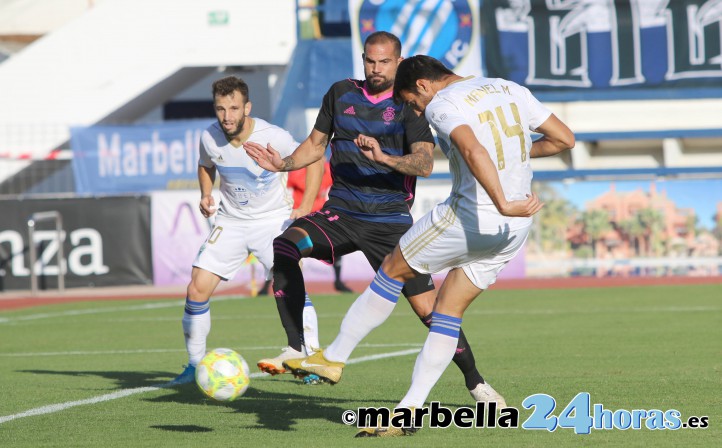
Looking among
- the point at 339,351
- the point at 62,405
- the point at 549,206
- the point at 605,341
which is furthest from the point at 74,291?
the point at 339,351

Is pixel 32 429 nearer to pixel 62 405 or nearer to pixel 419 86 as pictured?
pixel 62 405

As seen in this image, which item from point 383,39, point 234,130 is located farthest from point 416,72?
point 234,130

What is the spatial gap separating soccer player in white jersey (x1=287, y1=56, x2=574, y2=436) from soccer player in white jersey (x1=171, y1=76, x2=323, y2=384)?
245 cm

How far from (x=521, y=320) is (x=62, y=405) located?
24.3 ft

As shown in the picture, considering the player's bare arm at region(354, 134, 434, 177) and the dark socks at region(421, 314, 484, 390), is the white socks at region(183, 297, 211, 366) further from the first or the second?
the dark socks at region(421, 314, 484, 390)

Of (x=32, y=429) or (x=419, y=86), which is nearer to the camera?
(x=419, y=86)

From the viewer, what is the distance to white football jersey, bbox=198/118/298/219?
8789mm

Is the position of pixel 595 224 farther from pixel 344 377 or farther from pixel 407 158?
pixel 407 158

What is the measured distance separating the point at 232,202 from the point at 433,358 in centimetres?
337

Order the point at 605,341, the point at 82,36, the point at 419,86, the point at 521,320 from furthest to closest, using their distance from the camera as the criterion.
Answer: the point at 82,36 < the point at 521,320 < the point at 605,341 < the point at 419,86

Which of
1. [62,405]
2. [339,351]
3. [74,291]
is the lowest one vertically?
[74,291]

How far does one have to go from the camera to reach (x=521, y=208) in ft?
18.9

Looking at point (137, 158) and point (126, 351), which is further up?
point (137, 158)

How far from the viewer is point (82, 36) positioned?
2917 cm
